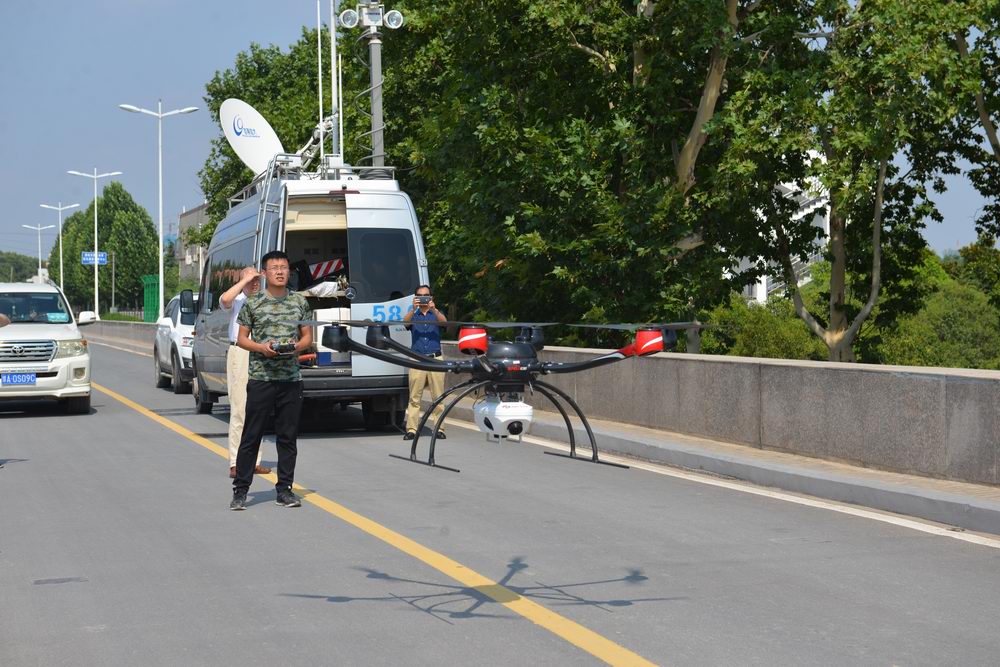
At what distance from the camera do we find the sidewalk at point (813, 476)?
30.5ft

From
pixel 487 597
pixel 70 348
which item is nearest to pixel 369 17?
pixel 70 348

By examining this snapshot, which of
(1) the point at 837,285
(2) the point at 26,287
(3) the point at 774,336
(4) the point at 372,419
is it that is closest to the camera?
(4) the point at 372,419

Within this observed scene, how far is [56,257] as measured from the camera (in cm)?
16912

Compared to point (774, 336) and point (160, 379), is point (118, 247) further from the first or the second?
point (160, 379)

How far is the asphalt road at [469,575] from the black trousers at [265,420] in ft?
1.12

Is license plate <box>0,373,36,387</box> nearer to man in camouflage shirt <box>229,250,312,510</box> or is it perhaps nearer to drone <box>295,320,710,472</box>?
man in camouflage shirt <box>229,250,312,510</box>

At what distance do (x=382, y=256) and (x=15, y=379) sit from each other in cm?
607

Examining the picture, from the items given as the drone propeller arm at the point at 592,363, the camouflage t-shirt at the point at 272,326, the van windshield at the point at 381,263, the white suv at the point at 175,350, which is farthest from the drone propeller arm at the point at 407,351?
the white suv at the point at 175,350

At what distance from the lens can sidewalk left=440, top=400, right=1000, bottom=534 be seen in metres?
9.30

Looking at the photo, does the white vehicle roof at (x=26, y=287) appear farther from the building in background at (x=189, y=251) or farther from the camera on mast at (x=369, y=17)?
the building in background at (x=189, y=251)

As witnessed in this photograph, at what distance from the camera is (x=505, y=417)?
4.66m

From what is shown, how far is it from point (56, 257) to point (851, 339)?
157955mm

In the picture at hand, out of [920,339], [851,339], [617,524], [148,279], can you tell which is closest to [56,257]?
[148,279]

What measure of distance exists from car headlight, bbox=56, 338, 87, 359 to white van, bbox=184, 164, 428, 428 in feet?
9.06
